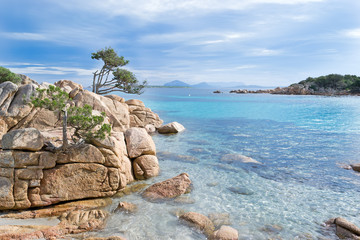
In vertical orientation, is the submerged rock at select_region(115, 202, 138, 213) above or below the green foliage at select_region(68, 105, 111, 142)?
below

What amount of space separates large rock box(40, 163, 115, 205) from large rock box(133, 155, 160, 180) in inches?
106

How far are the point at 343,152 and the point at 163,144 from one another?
A: 52.8ft

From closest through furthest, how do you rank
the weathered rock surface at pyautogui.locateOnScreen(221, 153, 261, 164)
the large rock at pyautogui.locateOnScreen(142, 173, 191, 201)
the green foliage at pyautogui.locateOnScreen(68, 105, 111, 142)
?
1. the green foliage at pyautogui.locateOnScreen(68, 105, 111, 142)
2. the large rock at pyautogui.locateOnScreen(142, 173, 191, 201)
3. the weathered rock surface at pyautogui.locateOnScreen(221, 153, 261, 164)

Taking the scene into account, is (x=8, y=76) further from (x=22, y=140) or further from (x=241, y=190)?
(x=241, y=190)

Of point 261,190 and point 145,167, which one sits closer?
point 261,190

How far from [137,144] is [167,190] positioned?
386 centimetres

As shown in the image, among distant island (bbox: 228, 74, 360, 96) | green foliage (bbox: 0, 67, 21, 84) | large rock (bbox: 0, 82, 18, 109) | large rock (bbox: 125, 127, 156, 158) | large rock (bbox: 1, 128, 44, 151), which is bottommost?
large rock (bbox: 125, 127, 156, 158)

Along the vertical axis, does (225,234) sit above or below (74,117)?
below

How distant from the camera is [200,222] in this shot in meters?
9.41

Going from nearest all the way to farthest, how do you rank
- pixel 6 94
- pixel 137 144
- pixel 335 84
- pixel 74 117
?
pixel 74 117
pixel 137 144
pixel 6 94
pixel 335 84

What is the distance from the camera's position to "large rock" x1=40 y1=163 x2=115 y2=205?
34.4 ft

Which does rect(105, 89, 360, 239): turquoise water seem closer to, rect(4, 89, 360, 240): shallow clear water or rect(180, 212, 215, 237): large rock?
rect(4, 89, 360, 240): shallow clear water

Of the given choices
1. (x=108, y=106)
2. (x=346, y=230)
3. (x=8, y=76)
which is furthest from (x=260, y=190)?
(x=8, y=76)

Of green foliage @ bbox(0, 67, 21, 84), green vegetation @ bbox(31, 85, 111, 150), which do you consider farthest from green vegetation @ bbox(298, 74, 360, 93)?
green vegetation @ bbox(31, 85, 111, 150)
